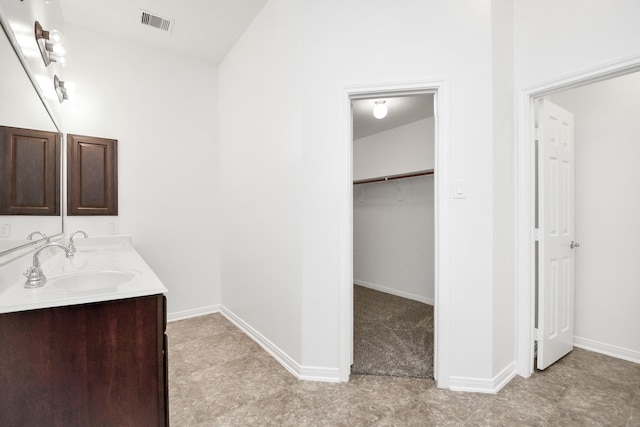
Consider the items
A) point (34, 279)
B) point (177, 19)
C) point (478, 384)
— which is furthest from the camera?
point (177, 19)

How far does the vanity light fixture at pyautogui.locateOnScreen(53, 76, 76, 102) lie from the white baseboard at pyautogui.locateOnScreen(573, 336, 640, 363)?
187 inches

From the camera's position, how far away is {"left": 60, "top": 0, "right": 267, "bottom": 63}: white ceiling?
2.58 m

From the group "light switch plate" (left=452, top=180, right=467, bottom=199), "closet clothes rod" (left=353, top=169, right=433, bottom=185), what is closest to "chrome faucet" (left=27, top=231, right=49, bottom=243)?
"light switch plate" (left=452, top=180, right=467, bottom=199)

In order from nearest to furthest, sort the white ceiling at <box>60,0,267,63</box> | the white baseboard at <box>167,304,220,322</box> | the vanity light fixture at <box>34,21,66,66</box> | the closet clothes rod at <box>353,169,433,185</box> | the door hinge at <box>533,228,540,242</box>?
1. the vanity light fixture at <box>34,21,66,66</box>
2. the door hinge at <box>533,228,540,242</box>
3. the white ceiling at <box>60,0,267,63</box>
4. the white baseboard at <box>167,304,220,322</box>
5. the closet clothes rod at <box>353,169,433,185</box>

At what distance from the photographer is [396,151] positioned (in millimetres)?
4363

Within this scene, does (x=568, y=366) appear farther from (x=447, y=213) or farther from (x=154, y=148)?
(x=154, y=148)

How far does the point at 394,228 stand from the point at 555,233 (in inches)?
89.5

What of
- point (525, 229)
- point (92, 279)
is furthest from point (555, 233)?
point (92, 279)

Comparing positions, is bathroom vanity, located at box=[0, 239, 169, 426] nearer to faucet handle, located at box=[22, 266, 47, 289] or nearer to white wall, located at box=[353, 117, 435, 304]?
faucet handle, located at box=[22, 266, 47, 289]

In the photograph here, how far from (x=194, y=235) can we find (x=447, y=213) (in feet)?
9.04

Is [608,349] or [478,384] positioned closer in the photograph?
[478,384]

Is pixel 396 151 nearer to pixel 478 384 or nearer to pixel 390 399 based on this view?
pixel 478 384

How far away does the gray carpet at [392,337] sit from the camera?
2.25 meters

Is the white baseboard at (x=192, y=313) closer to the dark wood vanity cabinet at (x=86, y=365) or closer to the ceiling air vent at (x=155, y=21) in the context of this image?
the dark wood vanity cabinet at (x=86, y=365)
